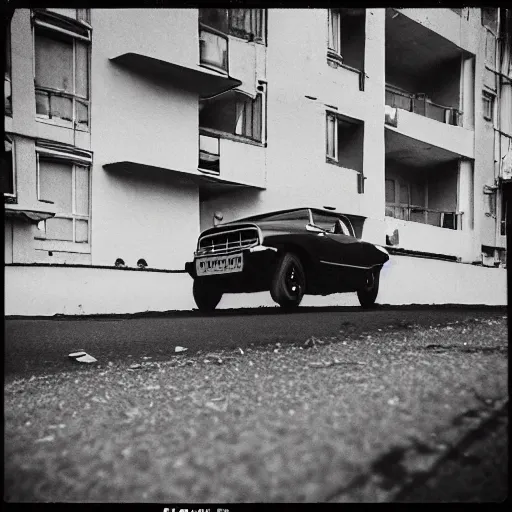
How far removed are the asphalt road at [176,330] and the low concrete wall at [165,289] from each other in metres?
0.05

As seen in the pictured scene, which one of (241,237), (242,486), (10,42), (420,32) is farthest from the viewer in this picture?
(420,32)

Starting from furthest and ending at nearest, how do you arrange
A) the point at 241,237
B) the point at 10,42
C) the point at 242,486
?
1. the point at 241,237
2. the point at 10,42
3. the point at 242,486

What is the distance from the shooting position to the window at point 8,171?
9.23 feet

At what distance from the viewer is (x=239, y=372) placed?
2676 millimetres

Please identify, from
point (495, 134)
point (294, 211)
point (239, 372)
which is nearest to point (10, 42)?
point (294, 211)

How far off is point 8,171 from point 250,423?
5.39ft

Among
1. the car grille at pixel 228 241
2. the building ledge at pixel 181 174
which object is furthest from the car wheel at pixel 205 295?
the building ledge at pixel 181 174

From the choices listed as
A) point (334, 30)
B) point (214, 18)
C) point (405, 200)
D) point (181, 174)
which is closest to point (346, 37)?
point (334, 30)

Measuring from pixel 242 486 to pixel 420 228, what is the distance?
1.94 m

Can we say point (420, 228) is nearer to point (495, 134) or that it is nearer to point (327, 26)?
point (495, 134)

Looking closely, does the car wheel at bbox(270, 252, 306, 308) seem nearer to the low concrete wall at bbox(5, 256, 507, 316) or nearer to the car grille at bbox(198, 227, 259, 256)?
the low concrete wall at bbox(5, 256, 507, 316)

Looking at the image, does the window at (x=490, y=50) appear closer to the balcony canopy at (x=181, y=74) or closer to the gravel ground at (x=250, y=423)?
the balcony canopy at (x=181, y=74)

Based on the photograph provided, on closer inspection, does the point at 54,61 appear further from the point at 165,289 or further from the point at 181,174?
the point at 165,289
